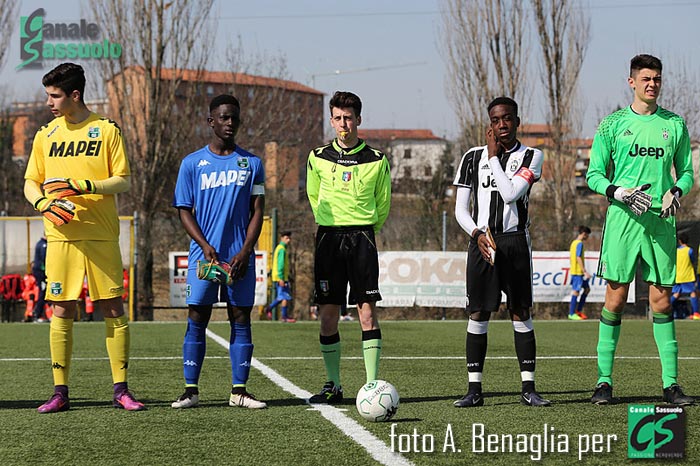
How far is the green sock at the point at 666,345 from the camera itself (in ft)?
22.2

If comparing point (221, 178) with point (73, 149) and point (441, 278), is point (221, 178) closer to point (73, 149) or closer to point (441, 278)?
point (73, 149)

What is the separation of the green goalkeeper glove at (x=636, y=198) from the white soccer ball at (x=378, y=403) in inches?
81.9

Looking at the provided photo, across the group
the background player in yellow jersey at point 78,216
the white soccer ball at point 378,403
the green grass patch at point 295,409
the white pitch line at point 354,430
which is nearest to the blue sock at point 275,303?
the green grass patch at point 295,409

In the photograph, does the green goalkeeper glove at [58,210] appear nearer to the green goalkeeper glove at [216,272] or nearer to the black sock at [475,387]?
the green goalkeeper glove at [216,272]

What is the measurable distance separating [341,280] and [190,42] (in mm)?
23438

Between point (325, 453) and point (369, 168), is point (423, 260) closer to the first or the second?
point (369, 168)

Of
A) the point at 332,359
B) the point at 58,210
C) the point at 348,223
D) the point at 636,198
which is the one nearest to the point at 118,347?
the point at 58,210

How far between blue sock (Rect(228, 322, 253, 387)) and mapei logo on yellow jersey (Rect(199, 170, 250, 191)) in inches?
36.6

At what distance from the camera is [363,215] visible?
6887 mm

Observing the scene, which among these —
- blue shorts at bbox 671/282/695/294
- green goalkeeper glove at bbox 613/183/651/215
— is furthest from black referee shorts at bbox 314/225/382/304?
blue shorts at bbox 671/282/695/294

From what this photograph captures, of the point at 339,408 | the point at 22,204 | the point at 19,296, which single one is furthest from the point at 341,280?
the point at 22,204

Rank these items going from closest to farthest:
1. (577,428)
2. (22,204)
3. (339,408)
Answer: (577,428)
(339,408)
(22,204)

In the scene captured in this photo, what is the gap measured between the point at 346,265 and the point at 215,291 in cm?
94

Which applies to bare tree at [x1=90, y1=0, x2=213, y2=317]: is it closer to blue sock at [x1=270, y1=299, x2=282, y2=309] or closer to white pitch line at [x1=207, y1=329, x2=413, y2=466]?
blue sock at [x1=270, y1=299, x2=282, y2=309]
